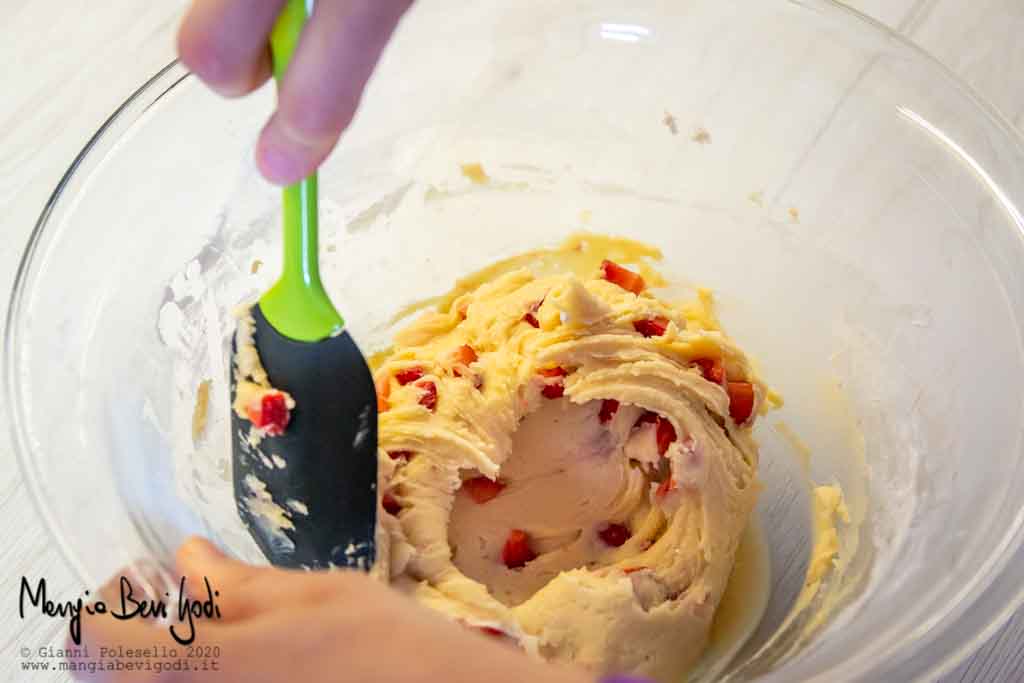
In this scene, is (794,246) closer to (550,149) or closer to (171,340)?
(550,149)

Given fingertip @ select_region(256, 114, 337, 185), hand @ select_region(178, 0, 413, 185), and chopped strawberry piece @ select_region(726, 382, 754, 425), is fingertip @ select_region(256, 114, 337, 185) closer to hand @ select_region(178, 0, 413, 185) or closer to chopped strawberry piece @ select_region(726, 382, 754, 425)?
hand @ select_region(178, 0, 413, 185)

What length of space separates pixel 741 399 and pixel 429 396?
574mm

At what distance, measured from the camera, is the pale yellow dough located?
5.32 feet

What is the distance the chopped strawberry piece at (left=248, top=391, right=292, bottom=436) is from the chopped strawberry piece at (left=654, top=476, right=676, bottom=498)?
2.30 ft

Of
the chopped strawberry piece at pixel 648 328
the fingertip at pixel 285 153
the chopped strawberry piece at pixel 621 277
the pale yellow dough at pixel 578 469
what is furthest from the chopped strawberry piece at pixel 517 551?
the fingertip at pixel 285 153

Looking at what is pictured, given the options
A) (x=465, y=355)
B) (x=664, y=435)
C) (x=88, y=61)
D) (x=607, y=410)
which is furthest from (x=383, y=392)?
(x=88, y=61)

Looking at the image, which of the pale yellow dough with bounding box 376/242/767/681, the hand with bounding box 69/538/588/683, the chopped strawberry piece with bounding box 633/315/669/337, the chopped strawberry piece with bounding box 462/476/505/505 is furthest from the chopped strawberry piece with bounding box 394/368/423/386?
the hand with bounding box 69/538/588/683

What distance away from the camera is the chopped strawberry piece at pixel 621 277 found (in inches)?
77.6

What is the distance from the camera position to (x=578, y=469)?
6.05 ft

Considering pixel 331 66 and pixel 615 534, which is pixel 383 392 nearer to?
pixel 615 534

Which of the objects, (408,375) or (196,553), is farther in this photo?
(408,375)

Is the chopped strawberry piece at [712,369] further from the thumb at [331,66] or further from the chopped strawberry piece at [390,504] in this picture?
the thumb at [331,66]

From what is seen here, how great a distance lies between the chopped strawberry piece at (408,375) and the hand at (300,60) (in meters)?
0.68

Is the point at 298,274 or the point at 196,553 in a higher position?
the point at 298,274
